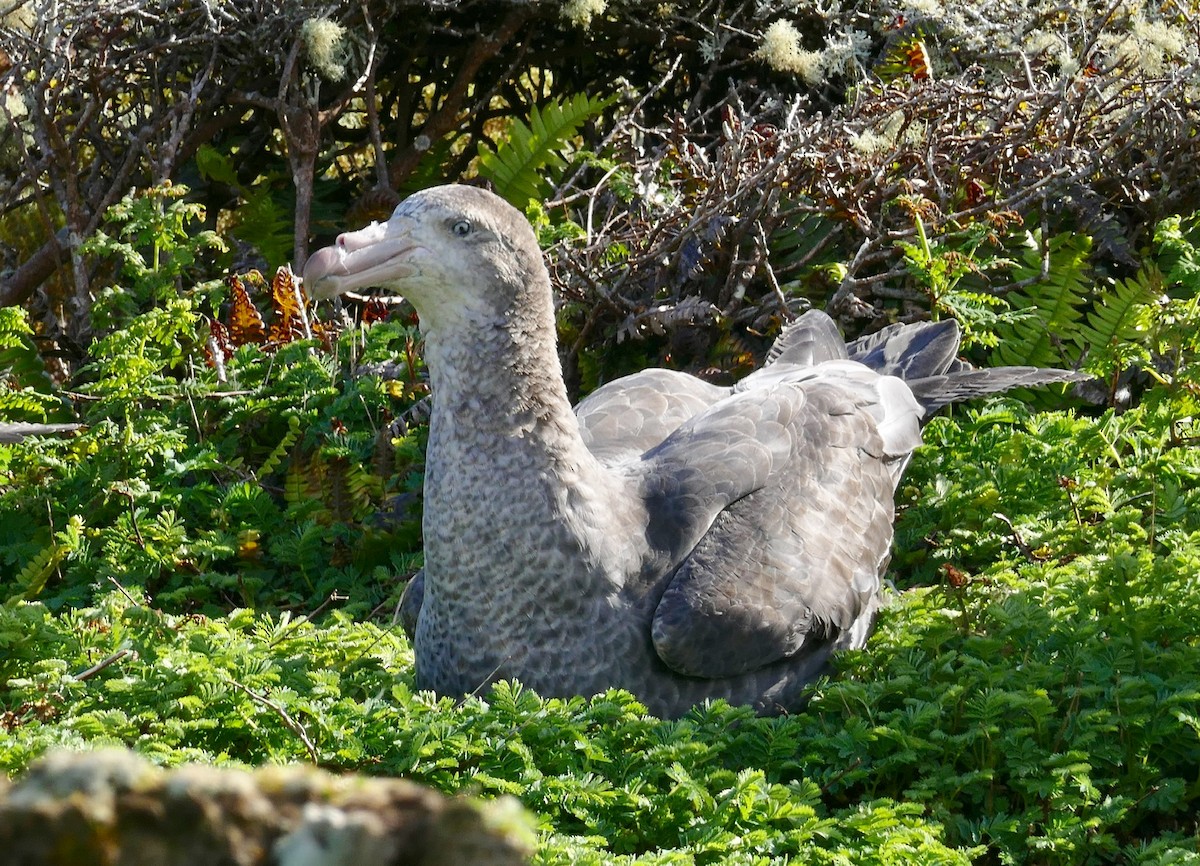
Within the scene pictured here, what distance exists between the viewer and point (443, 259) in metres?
4.08

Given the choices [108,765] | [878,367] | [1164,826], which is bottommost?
[1164,826]

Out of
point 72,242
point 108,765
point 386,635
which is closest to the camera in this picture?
point 108,765

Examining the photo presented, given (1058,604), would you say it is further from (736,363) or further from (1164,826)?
(736,363)

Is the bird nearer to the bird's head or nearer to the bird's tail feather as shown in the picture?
the bird's head

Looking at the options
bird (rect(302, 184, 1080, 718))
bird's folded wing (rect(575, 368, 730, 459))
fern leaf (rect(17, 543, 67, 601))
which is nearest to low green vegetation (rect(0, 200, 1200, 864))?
fern leaf (rect(17, 543, 67, 601))

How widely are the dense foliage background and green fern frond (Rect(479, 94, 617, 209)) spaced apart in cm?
3

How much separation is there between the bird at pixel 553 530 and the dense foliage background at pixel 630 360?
0.24 m

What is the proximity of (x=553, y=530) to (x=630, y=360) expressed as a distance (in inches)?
118

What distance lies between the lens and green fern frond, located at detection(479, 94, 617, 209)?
789 cm

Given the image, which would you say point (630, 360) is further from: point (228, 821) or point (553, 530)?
point (228, 821)

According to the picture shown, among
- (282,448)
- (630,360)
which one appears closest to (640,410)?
(630,360)

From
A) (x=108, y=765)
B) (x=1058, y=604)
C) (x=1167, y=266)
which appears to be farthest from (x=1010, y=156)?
(x=108, y=765)

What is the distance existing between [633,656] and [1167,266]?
4.14 metres

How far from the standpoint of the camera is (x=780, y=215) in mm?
6965
